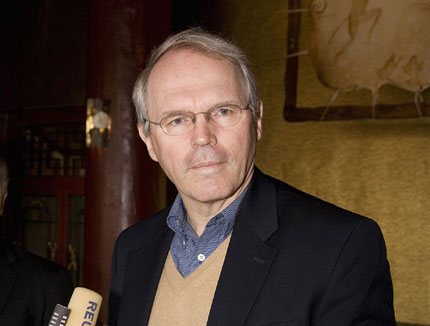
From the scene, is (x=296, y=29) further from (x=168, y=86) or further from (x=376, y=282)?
(x=376, y=282)

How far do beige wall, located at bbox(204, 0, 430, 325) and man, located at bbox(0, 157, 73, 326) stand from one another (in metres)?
2.41

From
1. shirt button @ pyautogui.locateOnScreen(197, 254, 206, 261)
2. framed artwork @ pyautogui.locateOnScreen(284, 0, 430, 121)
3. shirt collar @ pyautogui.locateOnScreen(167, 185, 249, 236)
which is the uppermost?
framed artwork @ pyautogui.locateOnScreen(284, 0, 430, 121)

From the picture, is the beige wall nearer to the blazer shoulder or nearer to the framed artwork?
the framed artwork

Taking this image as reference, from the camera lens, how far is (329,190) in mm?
4277

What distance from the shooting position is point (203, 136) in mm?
1425

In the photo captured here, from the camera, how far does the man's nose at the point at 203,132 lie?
1.43 metres

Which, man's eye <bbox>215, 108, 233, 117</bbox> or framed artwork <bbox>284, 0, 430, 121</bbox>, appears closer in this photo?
man's eye <bbox>215, 108, 233, 117</bbox>

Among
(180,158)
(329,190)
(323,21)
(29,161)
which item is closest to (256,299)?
(180,158)

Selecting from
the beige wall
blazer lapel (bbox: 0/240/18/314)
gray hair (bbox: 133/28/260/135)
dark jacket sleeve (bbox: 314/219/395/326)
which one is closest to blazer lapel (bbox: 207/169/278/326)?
dark jacket sleeve (bbox: 314/219/395/326)

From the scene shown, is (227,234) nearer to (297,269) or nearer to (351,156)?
(297,269)

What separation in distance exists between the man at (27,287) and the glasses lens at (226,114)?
1208 millimetres

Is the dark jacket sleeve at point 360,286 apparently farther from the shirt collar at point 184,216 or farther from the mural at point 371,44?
the mural at point 371,44

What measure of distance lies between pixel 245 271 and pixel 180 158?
0.33 m

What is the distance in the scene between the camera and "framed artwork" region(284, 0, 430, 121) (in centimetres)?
394
